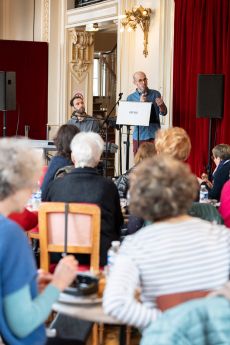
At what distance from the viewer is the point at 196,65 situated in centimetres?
901

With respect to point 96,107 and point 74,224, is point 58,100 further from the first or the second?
point 74,224

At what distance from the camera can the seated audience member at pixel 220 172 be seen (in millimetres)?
5645

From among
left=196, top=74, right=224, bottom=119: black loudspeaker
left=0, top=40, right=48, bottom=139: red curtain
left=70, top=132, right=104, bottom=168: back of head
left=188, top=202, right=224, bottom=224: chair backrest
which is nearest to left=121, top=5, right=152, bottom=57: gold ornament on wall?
left=196, top=74, right=224, bottom=119: black loudspeaker

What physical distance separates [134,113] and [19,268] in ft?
21.0

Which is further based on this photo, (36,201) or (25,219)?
(36,201)

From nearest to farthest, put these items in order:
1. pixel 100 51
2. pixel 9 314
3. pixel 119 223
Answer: pixel 9 314, pixel 119 223, pixel 100 51

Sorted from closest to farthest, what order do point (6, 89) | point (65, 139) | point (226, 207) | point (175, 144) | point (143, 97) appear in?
point (226, 207), point (175, 144), point (65, 139), point (143, 97), point (6, 89)

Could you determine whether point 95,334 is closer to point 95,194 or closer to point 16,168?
point 95,194

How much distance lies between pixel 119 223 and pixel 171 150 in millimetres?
674

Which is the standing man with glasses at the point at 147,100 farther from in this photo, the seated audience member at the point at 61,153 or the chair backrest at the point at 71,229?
the chair backrest at the point at 71,229

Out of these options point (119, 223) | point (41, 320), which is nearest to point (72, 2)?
point (119, 223)

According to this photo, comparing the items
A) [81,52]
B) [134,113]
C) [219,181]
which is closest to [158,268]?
[219,181]

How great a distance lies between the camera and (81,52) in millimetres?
12445

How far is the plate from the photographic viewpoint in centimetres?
238
